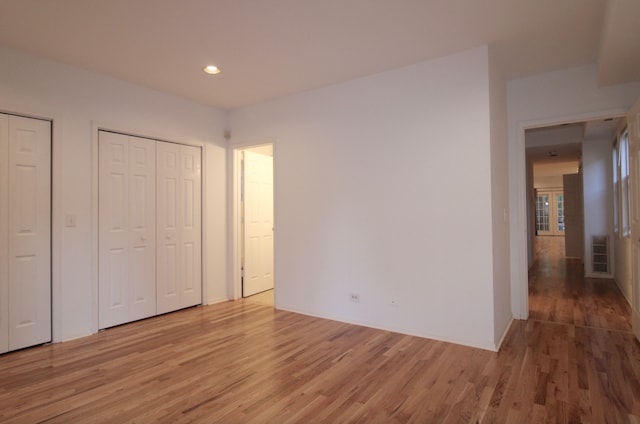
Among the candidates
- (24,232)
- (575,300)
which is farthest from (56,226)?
(575,300)

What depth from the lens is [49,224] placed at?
3.28 metres

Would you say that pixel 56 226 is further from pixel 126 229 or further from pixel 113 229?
pixel 126 229

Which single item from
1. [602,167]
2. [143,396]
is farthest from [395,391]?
[602,167]

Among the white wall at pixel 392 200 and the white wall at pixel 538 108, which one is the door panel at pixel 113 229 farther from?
the white wall at pixel 538 108

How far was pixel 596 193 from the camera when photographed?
6.41 m

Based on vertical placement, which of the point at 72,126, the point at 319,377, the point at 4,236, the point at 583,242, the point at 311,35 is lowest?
the point at 319,377

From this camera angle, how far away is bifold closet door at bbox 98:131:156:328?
3668 millimetres

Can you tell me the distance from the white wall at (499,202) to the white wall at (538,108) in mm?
128

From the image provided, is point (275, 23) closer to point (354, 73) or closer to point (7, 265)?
point (354, 73)

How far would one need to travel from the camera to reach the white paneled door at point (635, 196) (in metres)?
3.02

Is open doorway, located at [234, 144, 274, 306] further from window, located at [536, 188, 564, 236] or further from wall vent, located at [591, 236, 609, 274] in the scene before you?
window, located at [536, 188, 564, 236]

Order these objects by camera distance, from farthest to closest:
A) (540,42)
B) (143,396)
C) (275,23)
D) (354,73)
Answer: (354,73) < (540,42) < (275,23) < (143,396)

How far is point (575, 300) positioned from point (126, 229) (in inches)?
221

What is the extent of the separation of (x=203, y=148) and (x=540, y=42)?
381 cm
